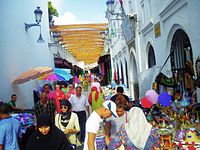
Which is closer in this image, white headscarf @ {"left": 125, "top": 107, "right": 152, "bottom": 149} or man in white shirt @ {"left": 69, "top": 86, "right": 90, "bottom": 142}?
white headscarf @ {"left": 125, "top": 107, "right": 152, "bottom": 149}

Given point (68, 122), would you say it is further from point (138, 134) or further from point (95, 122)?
point (138, 134)

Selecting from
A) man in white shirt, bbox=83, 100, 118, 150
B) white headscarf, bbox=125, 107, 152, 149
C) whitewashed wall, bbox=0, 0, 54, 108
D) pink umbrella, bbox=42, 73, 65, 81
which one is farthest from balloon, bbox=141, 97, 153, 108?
pink umbrella, bbox=42, 73, 65, 81

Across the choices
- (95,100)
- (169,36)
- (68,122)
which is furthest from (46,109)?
(169,36)

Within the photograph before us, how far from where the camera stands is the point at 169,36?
27.6 feet

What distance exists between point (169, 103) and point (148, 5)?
17.7 feet

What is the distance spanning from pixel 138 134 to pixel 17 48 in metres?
8.47

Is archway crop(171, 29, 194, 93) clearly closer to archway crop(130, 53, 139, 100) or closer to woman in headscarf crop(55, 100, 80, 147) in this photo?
woman in headscarf crop(55, 100, 80, 147)

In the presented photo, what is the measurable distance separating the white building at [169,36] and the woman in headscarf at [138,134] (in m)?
3.29

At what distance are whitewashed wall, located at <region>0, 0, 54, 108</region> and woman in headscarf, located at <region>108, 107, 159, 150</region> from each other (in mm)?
5781

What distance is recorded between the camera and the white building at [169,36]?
21.2 ft

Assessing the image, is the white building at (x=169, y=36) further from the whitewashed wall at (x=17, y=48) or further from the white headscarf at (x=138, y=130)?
the whitewashed wall at (x=17, y=48)

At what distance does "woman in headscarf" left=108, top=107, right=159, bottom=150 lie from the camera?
3.50 meters

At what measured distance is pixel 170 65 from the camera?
869cm

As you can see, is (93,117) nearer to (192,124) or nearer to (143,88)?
(192,124)
